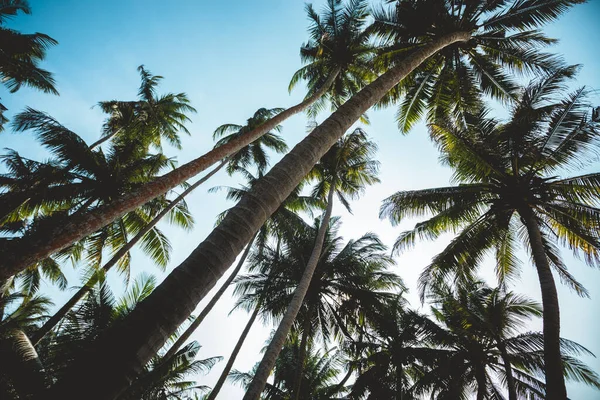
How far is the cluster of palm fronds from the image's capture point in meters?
3.53

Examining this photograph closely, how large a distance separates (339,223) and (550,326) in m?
9.89

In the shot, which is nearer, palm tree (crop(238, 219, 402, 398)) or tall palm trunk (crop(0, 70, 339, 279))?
tall palm trunk (crop(0, 70, 339, 279))

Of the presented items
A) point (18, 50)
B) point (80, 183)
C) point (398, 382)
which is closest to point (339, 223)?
point (398, 382)

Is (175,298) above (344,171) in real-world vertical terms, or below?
below

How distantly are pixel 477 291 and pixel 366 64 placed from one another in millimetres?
10740

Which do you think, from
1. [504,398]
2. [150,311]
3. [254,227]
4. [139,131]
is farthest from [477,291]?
[139,131]

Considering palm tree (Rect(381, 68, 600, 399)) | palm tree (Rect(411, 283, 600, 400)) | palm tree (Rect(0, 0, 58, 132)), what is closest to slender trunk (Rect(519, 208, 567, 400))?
palm tree (Rect(381, 68, 600, 399))

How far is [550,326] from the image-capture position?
5430mm

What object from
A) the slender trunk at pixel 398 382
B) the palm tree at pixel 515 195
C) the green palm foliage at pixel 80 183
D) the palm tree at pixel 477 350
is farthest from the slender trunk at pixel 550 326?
the green palm foliage at pixel 80 183

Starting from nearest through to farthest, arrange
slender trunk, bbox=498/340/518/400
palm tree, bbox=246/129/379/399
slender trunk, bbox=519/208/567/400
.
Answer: slender trunk, bbox=519/208/567/400 → slender trunk, bbox=498/340/518/400 → palm tree, bbox=246/129/379/399

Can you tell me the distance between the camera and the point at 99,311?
23.6 ft

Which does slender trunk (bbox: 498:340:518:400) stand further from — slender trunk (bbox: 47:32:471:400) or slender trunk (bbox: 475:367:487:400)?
slender trunk (bbox: 47:32:471:400)

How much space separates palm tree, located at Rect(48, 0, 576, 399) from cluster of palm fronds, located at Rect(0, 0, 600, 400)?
1 centimetres

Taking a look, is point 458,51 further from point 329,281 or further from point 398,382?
point 398,382
